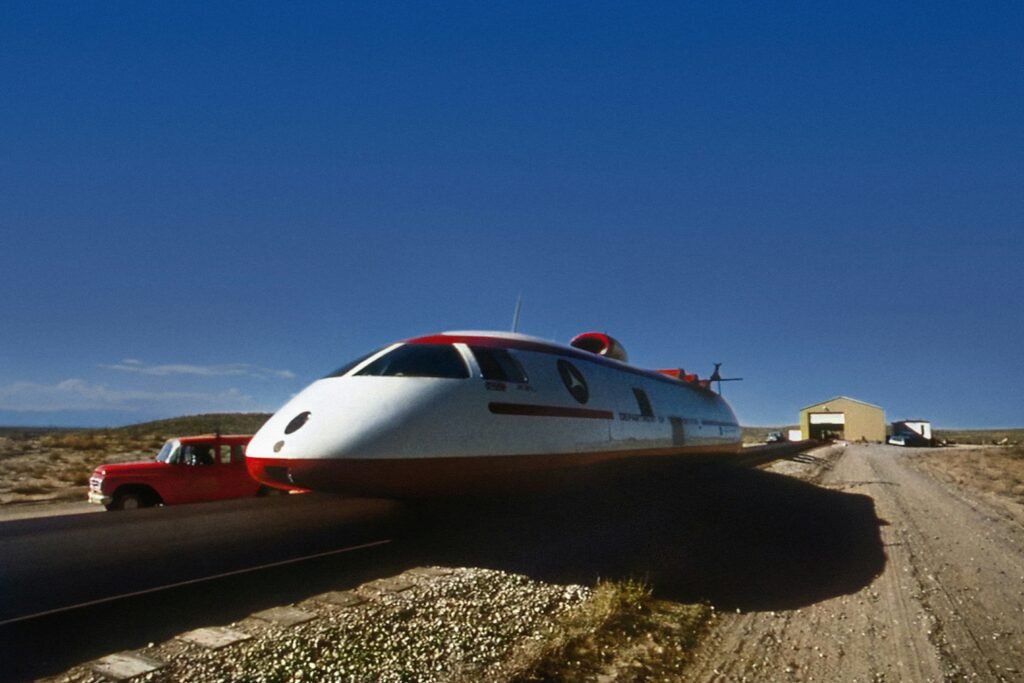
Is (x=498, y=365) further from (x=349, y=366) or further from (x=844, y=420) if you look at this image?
(x=844, y=420)

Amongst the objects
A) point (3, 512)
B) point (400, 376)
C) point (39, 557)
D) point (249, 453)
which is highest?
point (400, 376)

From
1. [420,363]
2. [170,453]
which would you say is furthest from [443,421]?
[170,453]

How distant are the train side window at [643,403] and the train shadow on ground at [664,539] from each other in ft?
4.01

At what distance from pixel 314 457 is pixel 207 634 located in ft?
7.81

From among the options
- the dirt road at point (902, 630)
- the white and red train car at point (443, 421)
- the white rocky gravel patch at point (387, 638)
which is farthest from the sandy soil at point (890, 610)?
the white and red train car at point (443, 421)

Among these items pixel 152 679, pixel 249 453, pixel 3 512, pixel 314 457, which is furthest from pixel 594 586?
pixel 3 512

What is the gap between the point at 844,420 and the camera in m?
82.4

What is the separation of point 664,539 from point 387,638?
188 inches

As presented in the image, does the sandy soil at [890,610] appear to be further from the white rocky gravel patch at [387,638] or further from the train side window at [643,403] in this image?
the train side window at [643,403]

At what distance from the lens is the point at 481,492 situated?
790cm

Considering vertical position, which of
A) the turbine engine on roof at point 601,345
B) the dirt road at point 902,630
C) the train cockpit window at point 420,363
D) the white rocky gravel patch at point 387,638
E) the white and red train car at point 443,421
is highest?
the turbine engine on roof at point 601,345

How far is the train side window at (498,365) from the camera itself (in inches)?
331

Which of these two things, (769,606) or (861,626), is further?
(769,606)

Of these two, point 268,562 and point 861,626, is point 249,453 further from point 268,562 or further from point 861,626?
point 861,626
